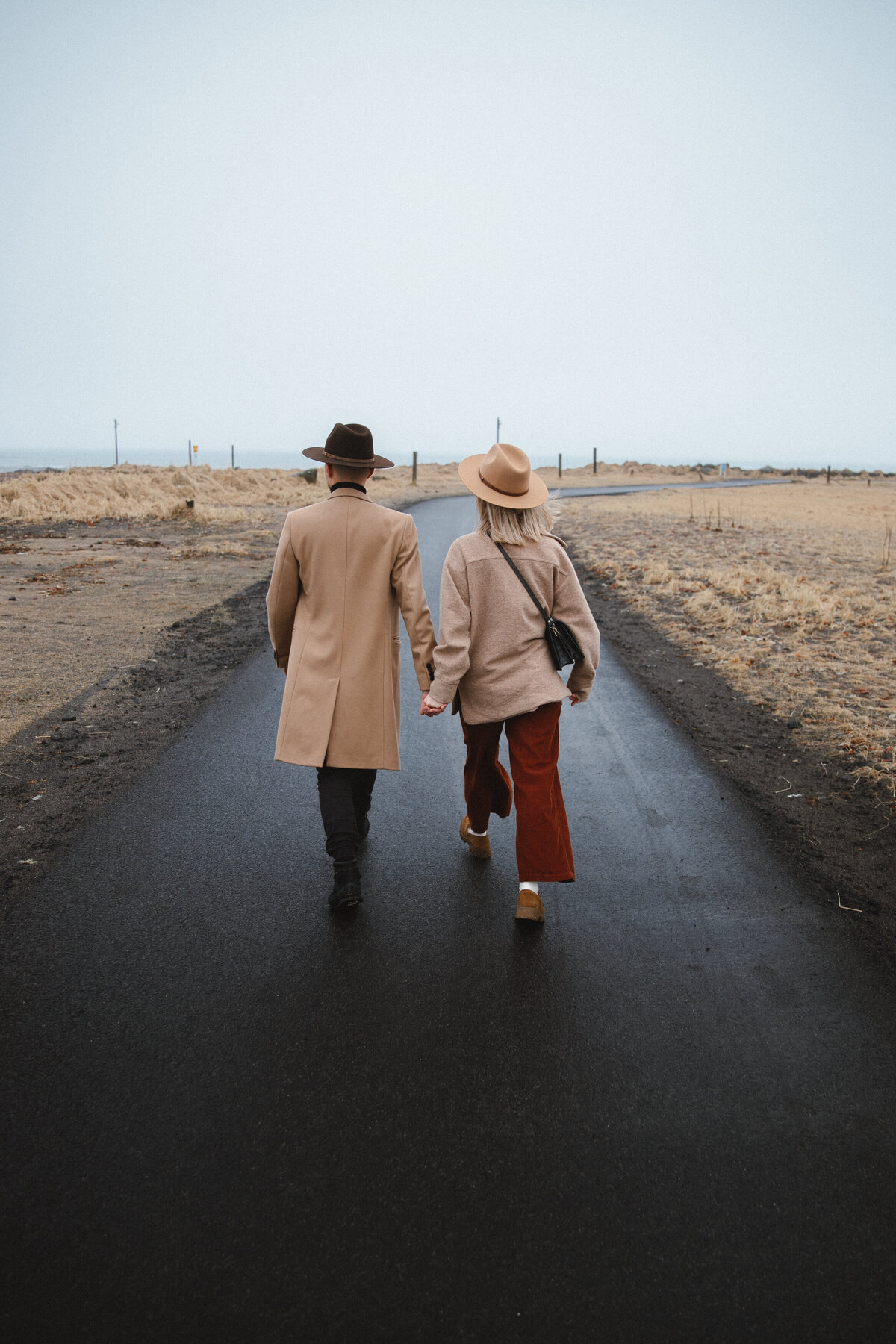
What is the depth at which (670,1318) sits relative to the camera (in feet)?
6.17

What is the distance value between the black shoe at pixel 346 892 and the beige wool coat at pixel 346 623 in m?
0.49

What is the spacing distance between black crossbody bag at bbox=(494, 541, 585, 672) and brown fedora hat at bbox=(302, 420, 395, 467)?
756mm

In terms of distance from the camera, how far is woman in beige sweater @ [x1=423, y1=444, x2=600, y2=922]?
347 centimetres

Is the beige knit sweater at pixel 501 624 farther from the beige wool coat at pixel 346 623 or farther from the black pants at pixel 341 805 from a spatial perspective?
the black pants at pixel 341 805

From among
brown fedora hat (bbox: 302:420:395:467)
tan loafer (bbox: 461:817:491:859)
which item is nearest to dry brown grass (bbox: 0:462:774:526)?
brown fedora hat (bbox: 302:420:395:467)

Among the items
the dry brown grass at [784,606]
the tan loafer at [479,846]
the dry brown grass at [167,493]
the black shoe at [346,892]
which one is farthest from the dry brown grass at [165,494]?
the black shoe at [346,892]

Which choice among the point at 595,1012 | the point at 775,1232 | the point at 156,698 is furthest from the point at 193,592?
the point at 775,1232

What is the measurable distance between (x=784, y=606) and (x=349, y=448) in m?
8.67

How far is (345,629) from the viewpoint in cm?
372

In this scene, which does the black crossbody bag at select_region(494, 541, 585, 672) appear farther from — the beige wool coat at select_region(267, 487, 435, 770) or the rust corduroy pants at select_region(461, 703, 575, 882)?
the beige wool coat at select_region(267, 487, 435, 770)

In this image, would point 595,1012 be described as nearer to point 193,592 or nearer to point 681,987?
point 681,987

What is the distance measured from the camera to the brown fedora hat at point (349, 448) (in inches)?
144

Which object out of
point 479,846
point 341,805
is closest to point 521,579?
point 341,805

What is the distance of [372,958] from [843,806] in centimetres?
306
